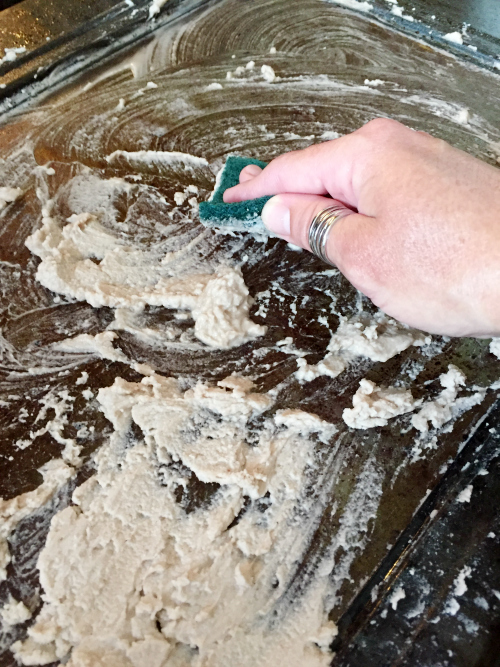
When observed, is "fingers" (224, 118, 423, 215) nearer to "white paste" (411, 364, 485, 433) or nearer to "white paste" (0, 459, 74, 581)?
"white paste" (411, 364, 485, 433)

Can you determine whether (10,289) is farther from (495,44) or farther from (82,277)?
(495,44)

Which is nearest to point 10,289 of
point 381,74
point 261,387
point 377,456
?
point 261,387

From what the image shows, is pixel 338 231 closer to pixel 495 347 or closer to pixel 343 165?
pixel 343 165

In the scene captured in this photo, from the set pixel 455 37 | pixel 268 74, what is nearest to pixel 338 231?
pixel 268 74

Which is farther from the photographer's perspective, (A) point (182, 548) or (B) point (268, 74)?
(B) point (268, 74)

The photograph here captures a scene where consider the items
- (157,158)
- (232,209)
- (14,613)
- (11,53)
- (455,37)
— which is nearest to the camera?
(14,613)

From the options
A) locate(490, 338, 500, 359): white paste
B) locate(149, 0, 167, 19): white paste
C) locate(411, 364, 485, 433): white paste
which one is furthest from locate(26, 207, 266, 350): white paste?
locate(149, 0, 167, 19): white paste

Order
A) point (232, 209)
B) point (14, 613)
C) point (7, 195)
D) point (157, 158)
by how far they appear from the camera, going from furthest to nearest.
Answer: point (157, 158) → point (7, 195) → point (232, 209) → point (14, 613)
